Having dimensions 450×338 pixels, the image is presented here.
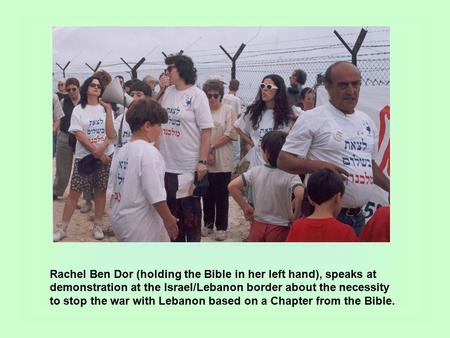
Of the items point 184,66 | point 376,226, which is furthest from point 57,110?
point 376,226

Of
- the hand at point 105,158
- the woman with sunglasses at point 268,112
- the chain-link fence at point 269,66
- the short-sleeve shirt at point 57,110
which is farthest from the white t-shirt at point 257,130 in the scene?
the short-sleeve shirt at point 57,110

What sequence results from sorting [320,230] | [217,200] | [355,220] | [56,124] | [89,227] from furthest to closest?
[89,227]
[217,200]
[56,124]
[355,220]
[320,230]

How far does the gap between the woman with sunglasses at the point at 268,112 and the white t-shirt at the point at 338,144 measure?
2.49ft

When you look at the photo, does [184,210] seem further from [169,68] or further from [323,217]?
[323,217]

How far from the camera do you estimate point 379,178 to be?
3938 millimetres

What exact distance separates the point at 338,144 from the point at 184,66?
140cm

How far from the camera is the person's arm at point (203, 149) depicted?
457 centimetres

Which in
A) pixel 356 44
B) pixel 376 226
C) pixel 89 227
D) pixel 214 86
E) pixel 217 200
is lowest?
pixel 89 227

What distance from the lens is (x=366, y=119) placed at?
387 cm

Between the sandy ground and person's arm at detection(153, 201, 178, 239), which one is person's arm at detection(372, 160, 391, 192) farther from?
the sandy ground

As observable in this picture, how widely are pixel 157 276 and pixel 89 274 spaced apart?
43 centimetres

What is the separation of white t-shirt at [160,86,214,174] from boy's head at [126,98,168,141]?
0.77 metres

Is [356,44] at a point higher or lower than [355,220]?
higher

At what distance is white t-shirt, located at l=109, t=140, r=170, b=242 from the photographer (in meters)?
3.56
